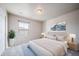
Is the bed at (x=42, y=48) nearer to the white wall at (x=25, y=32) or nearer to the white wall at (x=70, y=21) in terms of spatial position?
the white wall at (x=25, y=32)

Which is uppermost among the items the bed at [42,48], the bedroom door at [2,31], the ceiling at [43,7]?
the ceiling at [43,7]

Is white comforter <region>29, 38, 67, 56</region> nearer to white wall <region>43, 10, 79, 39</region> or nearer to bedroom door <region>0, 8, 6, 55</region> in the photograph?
white wall <region>43, 10, 79, 39</region>

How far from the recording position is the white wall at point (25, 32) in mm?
2180

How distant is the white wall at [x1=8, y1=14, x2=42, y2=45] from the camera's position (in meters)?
2.18

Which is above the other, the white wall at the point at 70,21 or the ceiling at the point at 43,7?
the ceiling at the point at 43,7

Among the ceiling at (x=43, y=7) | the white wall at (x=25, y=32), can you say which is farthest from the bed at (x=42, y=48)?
the ceiling at (x=43, y=7)

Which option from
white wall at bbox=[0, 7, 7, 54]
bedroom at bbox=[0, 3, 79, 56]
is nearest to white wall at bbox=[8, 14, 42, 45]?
bedroom at bbox=[0, 3, 79, 56]

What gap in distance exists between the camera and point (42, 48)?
6.88ft

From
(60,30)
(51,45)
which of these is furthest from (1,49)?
(60,30)

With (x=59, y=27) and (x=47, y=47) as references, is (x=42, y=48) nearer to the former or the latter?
(x=47, y=47)

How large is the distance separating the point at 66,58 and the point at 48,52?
400 millimetres

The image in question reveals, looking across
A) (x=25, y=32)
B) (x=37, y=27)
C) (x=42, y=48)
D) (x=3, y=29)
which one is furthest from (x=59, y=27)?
(x=3, y=29)

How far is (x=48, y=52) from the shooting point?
→ 6.75 ft

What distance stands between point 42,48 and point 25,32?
0.52 meters
